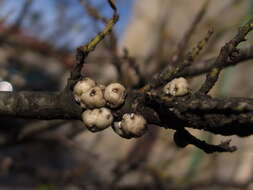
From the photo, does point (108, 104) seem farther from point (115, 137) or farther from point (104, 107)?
point (115, 137)

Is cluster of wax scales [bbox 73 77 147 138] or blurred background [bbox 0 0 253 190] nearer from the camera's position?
cluster of wax scales [bbox 73 77 147 138]

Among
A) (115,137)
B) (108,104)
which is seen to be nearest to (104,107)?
(108,104)

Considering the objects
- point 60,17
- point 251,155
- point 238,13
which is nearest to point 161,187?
point 251,155

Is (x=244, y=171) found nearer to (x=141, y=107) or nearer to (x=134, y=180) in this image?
(x=134, y=180)

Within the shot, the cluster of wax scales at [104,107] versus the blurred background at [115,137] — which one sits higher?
the blurred background at [115,137]

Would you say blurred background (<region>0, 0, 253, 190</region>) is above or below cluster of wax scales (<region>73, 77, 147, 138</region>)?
above
